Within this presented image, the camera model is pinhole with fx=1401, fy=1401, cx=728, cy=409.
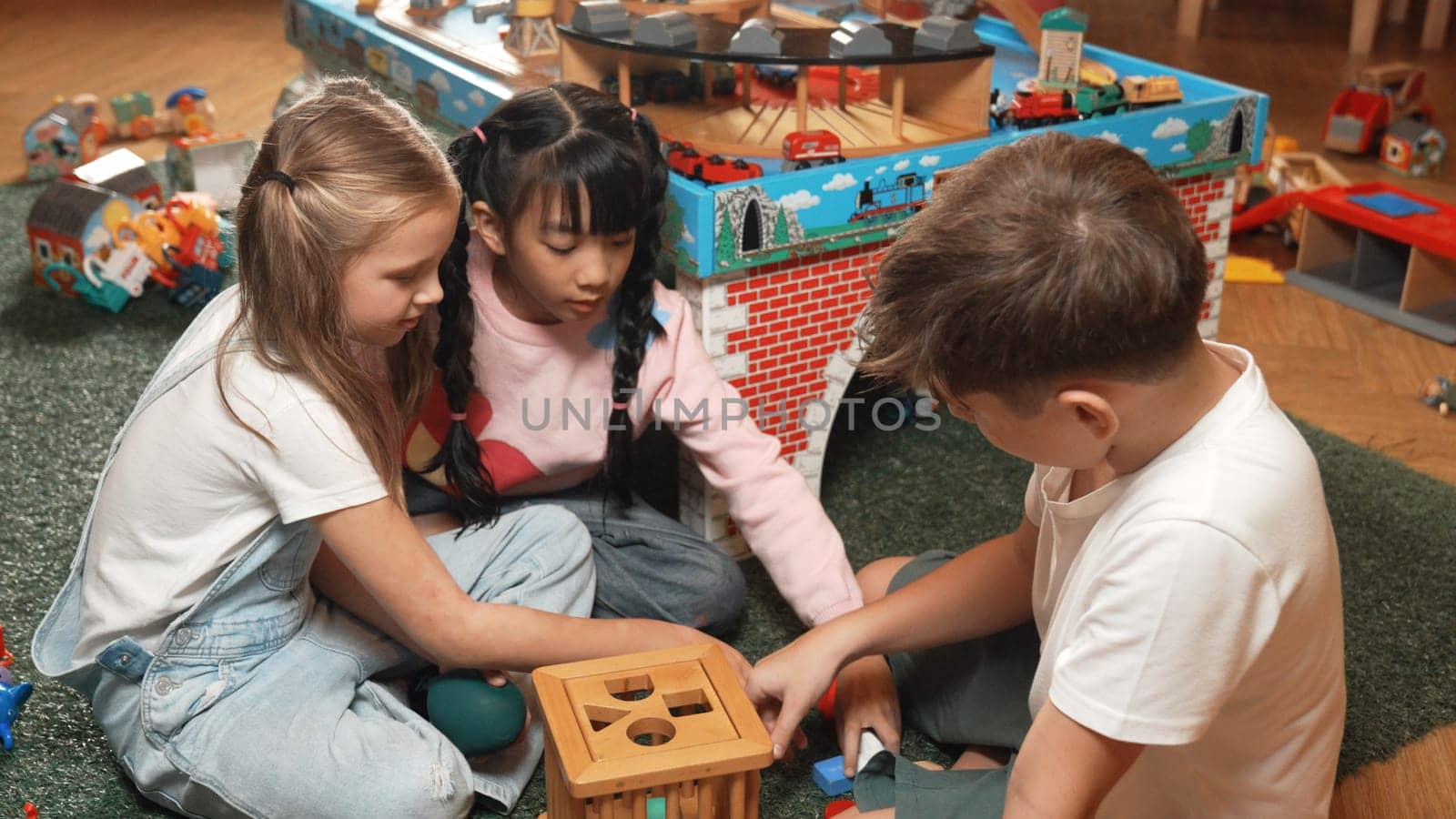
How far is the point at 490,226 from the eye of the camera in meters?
1.10

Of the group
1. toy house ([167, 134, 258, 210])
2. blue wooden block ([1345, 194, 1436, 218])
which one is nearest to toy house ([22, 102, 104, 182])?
toy house ([167, 134, 258, 210])

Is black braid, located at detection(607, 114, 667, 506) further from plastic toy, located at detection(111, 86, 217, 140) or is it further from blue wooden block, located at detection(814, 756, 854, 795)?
plastic toy, located at detection(111, 86, 217, 140)

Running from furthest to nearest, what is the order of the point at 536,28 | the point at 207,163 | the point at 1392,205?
the point at 207,163 → the point at 1392,205 → the point at 536,28

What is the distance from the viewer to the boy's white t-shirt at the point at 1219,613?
0.67 m

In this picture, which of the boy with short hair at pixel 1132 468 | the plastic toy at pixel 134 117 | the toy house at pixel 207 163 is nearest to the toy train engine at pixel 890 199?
the boy with short hair at pixel 1132 468

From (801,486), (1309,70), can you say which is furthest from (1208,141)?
(1309,70)

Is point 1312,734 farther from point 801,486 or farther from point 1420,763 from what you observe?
point 801,486

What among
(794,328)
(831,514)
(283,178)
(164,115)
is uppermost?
(283,178)

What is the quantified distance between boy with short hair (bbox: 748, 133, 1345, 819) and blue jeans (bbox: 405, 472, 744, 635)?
44 centimetres

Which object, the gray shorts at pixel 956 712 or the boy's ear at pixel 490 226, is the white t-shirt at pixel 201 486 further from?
the gray shorts at pixel 956 712

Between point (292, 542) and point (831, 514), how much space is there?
586 millimetres

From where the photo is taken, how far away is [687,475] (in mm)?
1304

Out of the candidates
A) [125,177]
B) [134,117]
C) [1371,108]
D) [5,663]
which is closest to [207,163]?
[125,177]

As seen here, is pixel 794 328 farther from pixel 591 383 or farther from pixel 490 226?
pixel 490 226
